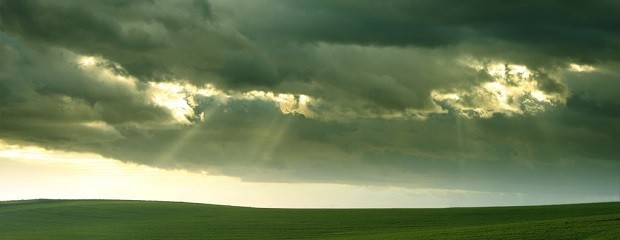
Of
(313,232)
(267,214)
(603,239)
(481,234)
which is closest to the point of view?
(603,239)

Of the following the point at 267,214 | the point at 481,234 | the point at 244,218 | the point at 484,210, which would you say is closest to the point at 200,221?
the point at 244,218

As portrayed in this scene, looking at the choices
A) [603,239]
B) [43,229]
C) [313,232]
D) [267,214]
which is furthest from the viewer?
[267,214]

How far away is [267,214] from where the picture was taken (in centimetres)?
8231

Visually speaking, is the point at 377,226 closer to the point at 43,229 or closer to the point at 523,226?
the point at 523,226

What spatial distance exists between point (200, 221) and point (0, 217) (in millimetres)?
22128

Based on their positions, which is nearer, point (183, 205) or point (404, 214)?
point (404, 214)

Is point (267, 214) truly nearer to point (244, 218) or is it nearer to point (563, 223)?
point (244, 218)

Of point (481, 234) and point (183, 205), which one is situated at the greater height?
point (183, 205)

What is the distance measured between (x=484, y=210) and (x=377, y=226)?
18.2 metres

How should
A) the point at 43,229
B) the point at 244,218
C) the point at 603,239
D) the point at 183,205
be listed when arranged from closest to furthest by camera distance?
the point at 603,239
the point at 43,229
the point at 244,218
the point at 183,205

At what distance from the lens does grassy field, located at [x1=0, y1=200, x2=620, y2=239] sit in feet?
160

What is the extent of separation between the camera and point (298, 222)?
7181cm

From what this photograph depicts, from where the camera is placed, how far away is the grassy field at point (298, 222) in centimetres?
4891

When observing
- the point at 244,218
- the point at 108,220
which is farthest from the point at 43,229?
the point at 244,218
